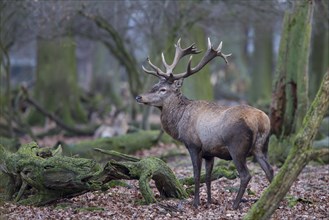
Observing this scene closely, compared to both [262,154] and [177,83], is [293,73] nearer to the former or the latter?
[177,83]

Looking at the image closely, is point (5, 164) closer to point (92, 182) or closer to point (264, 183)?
point (92, 182)

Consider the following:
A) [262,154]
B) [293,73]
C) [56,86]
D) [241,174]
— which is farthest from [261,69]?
[241,174]

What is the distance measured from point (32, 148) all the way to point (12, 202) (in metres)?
0.96

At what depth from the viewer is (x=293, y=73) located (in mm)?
13188

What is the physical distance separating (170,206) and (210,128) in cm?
118

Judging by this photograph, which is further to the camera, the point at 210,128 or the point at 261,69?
the point at 261,69

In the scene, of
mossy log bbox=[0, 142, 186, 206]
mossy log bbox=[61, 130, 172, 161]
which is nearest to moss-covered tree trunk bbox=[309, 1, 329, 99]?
mossy log bbox=[61, 130, 172, 161]

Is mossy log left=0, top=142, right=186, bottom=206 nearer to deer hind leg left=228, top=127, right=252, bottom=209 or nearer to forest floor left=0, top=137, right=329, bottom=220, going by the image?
forest floor left=0, top=137, right=329, bottom=220

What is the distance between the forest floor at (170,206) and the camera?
27.4ft

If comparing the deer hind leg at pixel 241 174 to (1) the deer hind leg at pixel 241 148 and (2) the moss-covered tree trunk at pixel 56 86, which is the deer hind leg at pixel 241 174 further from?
(2) the moss-covered tree trunk at pixel 56 86

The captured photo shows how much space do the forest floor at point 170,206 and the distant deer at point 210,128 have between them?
32 cm

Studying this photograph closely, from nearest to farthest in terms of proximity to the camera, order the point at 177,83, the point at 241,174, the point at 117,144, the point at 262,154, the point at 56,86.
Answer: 1. the point at 241,174
2. the point at 262,154
3. the point at 177,83
4. the point at 117,144
5. the point at 56,86

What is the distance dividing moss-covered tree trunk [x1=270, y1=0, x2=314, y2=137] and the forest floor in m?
2.75

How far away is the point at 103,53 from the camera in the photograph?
122 ft
